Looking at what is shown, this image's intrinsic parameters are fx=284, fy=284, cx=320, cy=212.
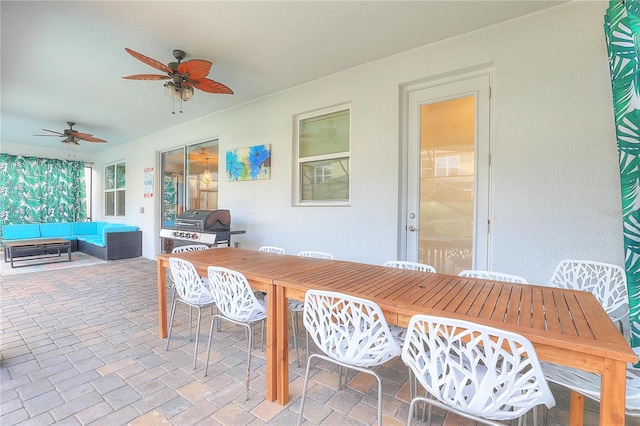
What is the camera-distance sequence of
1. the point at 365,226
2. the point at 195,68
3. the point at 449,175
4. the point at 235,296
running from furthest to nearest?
the point at 365,226 → the point at 449,175 → the point at 195,68 → the point at 235,296

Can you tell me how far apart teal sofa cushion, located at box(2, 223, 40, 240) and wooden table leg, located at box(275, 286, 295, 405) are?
7664 millimetres

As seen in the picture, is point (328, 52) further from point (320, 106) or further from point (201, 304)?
point (201, 304)

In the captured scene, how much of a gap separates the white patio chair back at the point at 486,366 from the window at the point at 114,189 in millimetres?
7876

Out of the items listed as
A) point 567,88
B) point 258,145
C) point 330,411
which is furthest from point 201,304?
point 567,88

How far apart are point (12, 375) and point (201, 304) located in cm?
127

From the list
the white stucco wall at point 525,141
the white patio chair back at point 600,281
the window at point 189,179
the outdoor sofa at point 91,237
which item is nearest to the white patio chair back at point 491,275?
→ the white patio chair back at point 600,281

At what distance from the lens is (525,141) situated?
233cm

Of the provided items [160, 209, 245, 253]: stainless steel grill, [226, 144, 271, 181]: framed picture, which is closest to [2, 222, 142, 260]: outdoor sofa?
[160, 209, 245, 253]: stainless steel grill

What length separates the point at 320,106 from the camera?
3.49m

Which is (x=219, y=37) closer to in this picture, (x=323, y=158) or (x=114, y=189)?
(x=323, y=158)

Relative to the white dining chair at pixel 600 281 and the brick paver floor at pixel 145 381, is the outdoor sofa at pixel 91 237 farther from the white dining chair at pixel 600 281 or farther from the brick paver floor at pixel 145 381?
the white dining chair at pixel 600 281

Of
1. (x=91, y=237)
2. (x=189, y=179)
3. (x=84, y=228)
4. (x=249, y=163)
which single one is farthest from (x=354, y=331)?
(x=84, y=228)

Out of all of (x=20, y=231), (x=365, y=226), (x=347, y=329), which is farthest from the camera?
(x=20, y=231)

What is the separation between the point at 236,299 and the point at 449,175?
2215 millimetres
